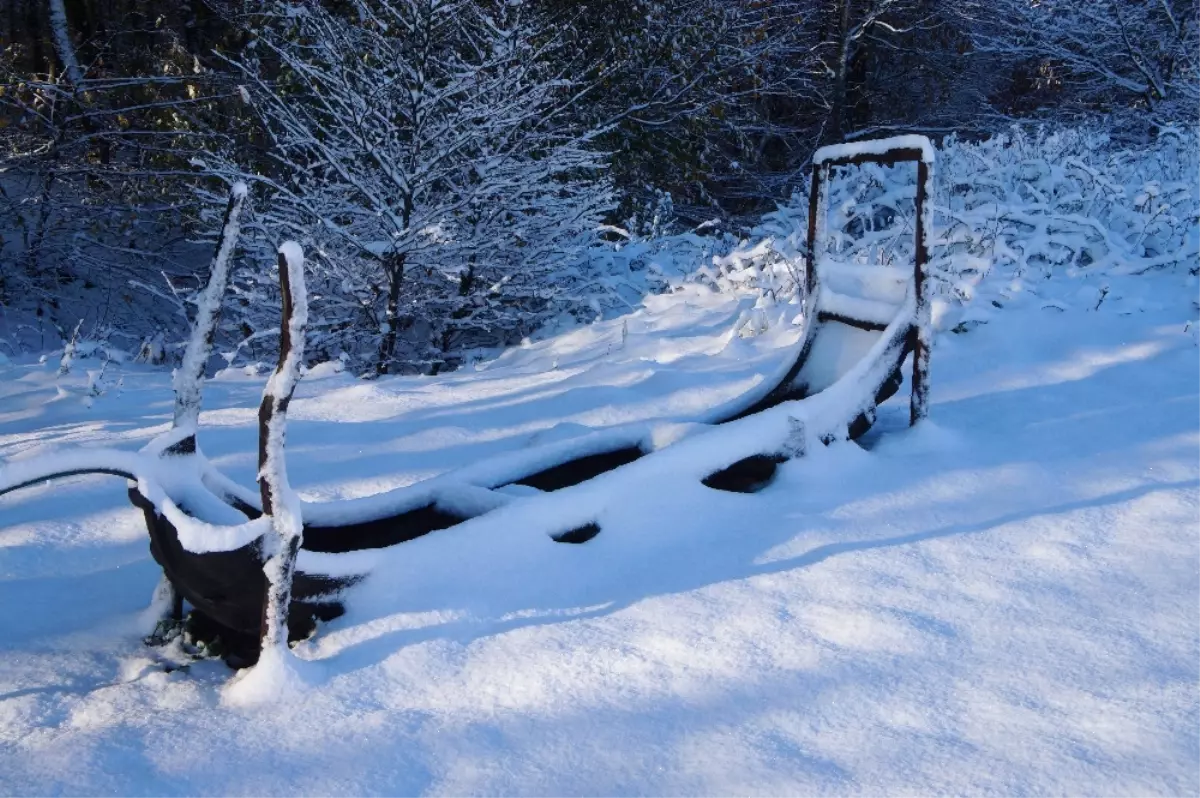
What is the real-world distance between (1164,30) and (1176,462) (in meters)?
12.3

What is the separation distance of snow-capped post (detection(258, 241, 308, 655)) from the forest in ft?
15.9

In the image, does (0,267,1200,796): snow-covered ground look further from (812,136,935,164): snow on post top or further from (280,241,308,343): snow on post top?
(812,136,935,164): snow on post top

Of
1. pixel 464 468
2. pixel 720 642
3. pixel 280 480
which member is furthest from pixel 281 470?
pixel 720 642

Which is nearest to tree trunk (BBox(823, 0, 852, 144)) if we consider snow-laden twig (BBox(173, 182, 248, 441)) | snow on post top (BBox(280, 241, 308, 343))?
snow-laden twig (BBox(173, 182, 248, 441))

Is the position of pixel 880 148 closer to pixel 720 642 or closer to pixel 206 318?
pixel 720 642

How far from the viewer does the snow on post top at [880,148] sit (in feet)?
9.68

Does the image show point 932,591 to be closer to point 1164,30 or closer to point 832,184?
point 832,184

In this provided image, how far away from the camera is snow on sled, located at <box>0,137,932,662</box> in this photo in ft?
5.82

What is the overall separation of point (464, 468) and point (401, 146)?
4.65 meters

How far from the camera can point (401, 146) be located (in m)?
6.62

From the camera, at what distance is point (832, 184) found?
7566mm

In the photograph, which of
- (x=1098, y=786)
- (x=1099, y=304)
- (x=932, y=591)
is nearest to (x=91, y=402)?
(x=932, y=591)

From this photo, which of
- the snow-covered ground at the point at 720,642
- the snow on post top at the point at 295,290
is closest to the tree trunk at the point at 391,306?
the snow-covered ground at the point at 720,642

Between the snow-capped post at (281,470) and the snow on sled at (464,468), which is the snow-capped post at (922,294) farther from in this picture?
the snow-capped post at (281,470)
